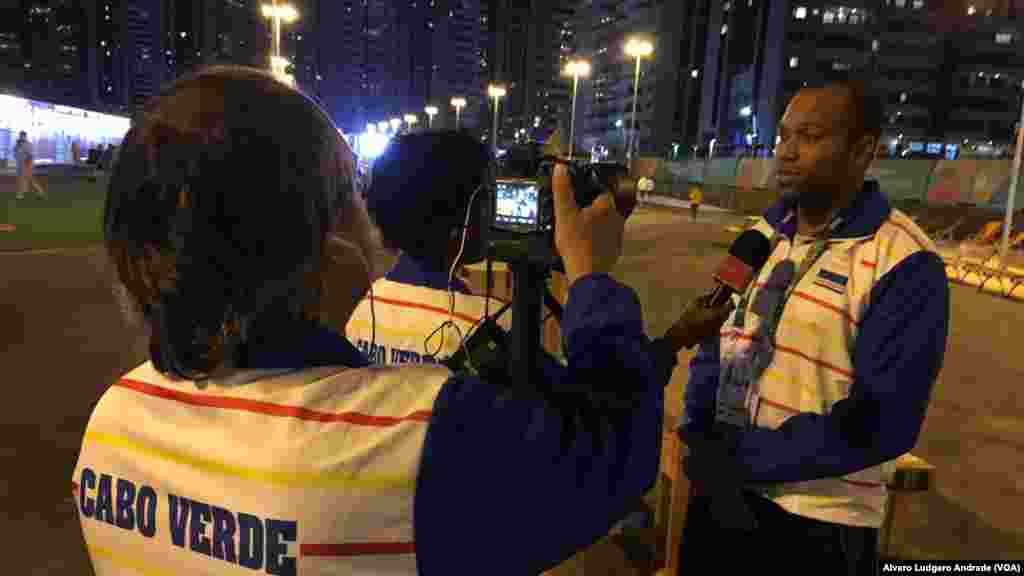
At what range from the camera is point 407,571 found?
0.91m

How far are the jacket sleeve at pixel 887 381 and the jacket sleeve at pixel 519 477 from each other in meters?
0.77

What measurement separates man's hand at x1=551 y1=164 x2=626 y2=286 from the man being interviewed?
0.73m

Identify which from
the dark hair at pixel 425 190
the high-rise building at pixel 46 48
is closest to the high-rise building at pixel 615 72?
the high-rise building at pixel 46 48

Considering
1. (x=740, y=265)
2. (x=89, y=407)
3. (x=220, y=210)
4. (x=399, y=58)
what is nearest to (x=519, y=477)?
(x=220, y=210)

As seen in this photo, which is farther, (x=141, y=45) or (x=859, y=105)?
(x=141, y=45)

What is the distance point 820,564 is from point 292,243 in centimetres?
141

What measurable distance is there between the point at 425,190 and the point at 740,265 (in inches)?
38.8

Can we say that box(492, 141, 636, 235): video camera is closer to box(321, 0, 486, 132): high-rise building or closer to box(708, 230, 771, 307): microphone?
box(708, 230, 771, 307): microphone

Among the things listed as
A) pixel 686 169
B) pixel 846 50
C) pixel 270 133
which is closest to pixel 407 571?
pixel 270 133

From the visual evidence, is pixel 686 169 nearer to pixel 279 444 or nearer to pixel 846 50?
pixel 279 444

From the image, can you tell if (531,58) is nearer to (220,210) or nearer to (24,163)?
(24,163)

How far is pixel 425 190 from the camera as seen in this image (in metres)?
2.21

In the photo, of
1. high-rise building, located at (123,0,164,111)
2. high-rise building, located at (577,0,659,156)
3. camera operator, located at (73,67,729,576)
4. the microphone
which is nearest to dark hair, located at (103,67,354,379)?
camera operator, located at (73,67,729,576)

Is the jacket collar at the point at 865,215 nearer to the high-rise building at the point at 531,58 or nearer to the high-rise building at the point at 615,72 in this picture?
the high-rise building at the point at 531,58
